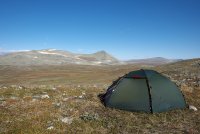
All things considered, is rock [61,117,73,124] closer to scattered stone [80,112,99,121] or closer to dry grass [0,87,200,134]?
dry grass [0,87,200,134]

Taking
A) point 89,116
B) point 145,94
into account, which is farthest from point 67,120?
point 145,94

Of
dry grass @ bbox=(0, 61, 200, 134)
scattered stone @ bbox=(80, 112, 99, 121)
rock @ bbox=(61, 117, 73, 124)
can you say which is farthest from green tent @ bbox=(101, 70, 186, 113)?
rock @ bbox=(61, 117, 73, 124)

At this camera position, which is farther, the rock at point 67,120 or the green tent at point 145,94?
the green tent at point 145,94

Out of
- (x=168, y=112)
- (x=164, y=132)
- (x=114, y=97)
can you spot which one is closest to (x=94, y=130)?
(x=164, y=132)

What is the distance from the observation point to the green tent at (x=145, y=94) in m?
13.8

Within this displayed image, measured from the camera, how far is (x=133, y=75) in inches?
593

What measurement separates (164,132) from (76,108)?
17.6 feet

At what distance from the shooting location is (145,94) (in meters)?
14.0

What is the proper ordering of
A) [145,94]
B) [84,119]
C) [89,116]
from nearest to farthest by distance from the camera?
[84,119], [89,116], [145,94]

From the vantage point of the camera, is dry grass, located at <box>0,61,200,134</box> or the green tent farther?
the green tent

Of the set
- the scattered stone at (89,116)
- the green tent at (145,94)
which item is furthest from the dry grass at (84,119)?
the green tent at (145,94)

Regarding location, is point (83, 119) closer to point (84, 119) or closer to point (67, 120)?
point (84, 119)

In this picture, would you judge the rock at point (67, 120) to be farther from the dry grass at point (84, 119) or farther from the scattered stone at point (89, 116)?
the scattered stone at point (89, 116)

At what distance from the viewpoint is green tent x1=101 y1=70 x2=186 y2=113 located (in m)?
13.8
